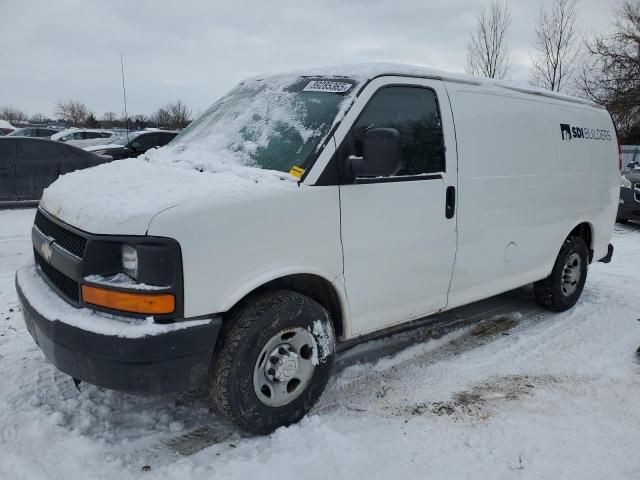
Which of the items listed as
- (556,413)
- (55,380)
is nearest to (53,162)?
(55,380)

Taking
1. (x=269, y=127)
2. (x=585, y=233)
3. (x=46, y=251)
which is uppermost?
(x=269, y=127)

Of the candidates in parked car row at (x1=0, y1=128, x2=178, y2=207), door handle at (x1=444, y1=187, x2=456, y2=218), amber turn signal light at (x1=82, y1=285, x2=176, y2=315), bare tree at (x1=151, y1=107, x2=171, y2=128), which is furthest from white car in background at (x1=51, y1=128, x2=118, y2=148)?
bare tree at (x1=151, y1=107, x2=171, y2=128)

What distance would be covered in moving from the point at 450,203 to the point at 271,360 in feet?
5.35

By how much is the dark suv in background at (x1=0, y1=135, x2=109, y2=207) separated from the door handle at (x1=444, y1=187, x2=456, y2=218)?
8680 mm

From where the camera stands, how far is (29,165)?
10008 mm

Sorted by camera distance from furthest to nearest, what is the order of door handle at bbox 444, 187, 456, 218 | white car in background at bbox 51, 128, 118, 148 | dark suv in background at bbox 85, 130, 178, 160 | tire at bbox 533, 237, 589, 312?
white car in background at bbox 51, 128, 118, 148 < dark suv in background at bbox 85, 130, 178, 160 < tire at bbox 533, 237, 589, 312 < door handle at bbox 444, 187, 456, 218

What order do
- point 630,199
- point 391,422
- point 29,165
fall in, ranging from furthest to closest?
point 630,199 → point 29,165 → point 391,422

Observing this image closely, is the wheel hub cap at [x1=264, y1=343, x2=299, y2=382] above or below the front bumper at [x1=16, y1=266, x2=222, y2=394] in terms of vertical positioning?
below

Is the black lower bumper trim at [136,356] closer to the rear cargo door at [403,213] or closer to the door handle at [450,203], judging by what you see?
the rear cargo door at [403,213]

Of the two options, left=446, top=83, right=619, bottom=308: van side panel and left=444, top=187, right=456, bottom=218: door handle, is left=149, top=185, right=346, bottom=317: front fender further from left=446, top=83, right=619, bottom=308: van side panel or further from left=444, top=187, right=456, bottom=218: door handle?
left=446, top=83, right=619, bottom=308: van side panel

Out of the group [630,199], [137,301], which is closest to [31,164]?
[137,301]

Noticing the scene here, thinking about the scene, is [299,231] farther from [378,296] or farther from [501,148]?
[501,148]

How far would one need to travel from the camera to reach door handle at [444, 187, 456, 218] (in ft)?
12.0

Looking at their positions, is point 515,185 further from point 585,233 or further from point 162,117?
point 162,117
